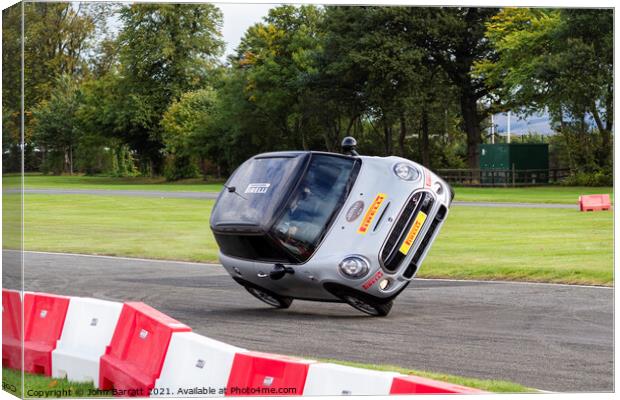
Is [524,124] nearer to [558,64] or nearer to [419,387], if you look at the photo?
[558,64]

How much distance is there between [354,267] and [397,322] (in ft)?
3.08

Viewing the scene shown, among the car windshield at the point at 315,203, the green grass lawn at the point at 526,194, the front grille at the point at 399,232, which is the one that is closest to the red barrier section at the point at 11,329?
the car windshield at the point at 315,203

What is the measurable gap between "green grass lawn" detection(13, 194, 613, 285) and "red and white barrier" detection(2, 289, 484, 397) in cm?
71

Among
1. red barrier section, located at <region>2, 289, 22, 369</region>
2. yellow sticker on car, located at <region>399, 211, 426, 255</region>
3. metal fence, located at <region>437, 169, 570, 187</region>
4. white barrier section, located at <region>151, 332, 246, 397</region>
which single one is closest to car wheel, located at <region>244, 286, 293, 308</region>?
yellow sticker on car, located at <region>399, 211, 426, 255</region>

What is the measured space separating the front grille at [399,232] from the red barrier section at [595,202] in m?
1.52

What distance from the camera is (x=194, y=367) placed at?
32.5 ft

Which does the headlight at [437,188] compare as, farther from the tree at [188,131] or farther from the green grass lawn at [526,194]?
the tree at [188,131]

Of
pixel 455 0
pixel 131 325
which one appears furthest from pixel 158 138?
pixel 455 0

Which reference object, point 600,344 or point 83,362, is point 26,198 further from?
point 600,344

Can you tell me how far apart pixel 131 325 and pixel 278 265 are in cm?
190

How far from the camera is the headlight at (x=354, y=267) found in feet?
39.1

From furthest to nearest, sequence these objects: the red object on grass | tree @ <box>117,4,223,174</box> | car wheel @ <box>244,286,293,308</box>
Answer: car wheel @ <box>244,286,293,308</box>
tree @ <box>117,4,223,174</box>
the red object on grass

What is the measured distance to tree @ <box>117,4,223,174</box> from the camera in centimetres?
1175

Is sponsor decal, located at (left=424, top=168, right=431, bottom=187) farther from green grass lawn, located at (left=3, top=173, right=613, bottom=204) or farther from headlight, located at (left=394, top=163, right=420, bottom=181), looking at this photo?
green grass lawn, located at (left=3, top=173, right=613, bottom=204)
